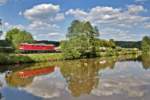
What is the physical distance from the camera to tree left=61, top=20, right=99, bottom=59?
8162 centimetres

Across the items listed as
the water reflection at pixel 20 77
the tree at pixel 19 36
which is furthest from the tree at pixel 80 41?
the water reflection at pixel 20 77

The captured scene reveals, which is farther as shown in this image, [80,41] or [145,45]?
[145,45]

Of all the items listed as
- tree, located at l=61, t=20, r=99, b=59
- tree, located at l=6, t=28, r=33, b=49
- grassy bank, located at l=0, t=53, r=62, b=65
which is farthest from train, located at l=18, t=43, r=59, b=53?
tree, located at l=6, t=28, r=33, b=49

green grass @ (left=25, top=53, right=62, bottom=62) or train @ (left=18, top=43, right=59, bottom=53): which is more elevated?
train @ (left=18, top=43, right=59, bottom=53)

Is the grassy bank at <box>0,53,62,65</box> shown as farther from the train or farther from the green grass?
the train

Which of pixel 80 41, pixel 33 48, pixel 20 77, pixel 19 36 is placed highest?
pixel 19 36

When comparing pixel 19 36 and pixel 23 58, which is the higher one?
pixel 19 36

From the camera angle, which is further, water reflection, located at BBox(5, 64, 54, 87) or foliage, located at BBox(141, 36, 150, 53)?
foliage, located at BBox(141, 36, 150, 53)

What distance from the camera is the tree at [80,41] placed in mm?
81625

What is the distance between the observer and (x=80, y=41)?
87.3 meters

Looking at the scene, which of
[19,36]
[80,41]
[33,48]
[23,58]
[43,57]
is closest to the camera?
[23,58]

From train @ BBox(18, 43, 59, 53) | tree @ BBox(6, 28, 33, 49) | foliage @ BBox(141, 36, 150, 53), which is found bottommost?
foliage @ BBox(141, 36, 150, 53)

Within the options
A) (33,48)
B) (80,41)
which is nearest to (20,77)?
(80,41)

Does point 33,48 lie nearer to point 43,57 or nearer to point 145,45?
point 43,57
